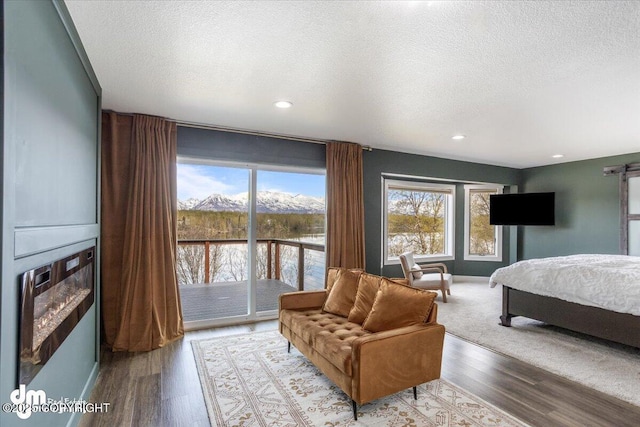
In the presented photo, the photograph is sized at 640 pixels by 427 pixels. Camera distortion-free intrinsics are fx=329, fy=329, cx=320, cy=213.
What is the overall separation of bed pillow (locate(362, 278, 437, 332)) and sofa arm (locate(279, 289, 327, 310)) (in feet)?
2.72

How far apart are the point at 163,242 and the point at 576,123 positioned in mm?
Result: 4843

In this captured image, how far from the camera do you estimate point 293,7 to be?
5.81 ft

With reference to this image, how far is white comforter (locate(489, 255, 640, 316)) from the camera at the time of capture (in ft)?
10.5

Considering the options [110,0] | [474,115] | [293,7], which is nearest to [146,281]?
[110,0]

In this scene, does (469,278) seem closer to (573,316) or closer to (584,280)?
(573,316)

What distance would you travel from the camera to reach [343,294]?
124 inches

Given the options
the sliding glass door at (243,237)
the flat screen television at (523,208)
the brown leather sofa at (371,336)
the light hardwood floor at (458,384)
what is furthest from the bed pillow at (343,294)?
the flat screen television at (523,208)

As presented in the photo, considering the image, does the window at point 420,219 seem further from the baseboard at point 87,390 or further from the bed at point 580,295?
the baseboard at point 87,390

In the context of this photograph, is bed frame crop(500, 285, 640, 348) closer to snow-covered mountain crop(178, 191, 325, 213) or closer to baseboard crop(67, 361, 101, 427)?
snow-covered mountain crop(178, 191, 325, 213)

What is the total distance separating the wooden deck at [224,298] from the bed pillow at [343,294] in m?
1.54

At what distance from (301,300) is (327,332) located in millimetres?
756

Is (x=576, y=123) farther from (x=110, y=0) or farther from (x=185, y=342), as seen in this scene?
(x=185, y=342)

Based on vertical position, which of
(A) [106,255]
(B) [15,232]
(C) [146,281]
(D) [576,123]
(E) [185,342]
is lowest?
(E) [185,342]

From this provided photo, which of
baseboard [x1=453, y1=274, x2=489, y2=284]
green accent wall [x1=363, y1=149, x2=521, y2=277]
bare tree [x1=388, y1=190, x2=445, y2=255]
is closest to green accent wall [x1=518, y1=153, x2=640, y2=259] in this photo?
green accent wall [x1=363, y1=149, x2=521, y2=277]
